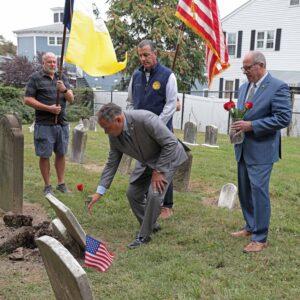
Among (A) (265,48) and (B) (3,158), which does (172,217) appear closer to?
(B) (3,158)

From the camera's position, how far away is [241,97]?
180 inches

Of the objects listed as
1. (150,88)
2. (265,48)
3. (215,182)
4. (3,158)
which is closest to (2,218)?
(3,158)

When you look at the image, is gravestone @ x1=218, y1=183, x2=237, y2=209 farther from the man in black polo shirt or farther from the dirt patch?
the dirt patch

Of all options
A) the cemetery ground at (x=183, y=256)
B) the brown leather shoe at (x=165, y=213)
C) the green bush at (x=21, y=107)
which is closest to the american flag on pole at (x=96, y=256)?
the cemetery ground at (x=183, y=256)

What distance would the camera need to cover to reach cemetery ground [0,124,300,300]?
3.60 m

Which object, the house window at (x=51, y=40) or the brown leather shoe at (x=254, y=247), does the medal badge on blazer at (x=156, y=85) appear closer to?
the brown leather shoe at (x=254, y=247)

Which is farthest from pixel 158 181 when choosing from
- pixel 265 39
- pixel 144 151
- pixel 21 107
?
pixel 265 39

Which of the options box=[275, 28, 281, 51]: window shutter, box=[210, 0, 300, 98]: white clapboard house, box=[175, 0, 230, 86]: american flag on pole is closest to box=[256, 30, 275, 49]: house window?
box=[210, 0, 300, 98]: white clapboard house

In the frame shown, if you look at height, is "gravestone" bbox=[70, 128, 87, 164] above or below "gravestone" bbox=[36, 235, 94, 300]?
below

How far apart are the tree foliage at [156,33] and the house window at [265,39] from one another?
12.1 ft

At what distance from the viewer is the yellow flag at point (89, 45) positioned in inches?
211

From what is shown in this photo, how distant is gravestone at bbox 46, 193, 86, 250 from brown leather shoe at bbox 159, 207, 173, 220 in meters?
1.59

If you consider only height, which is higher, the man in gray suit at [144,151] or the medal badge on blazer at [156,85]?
the medal badge on blazer at [156,85]

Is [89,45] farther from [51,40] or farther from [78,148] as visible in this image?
[51,40]
